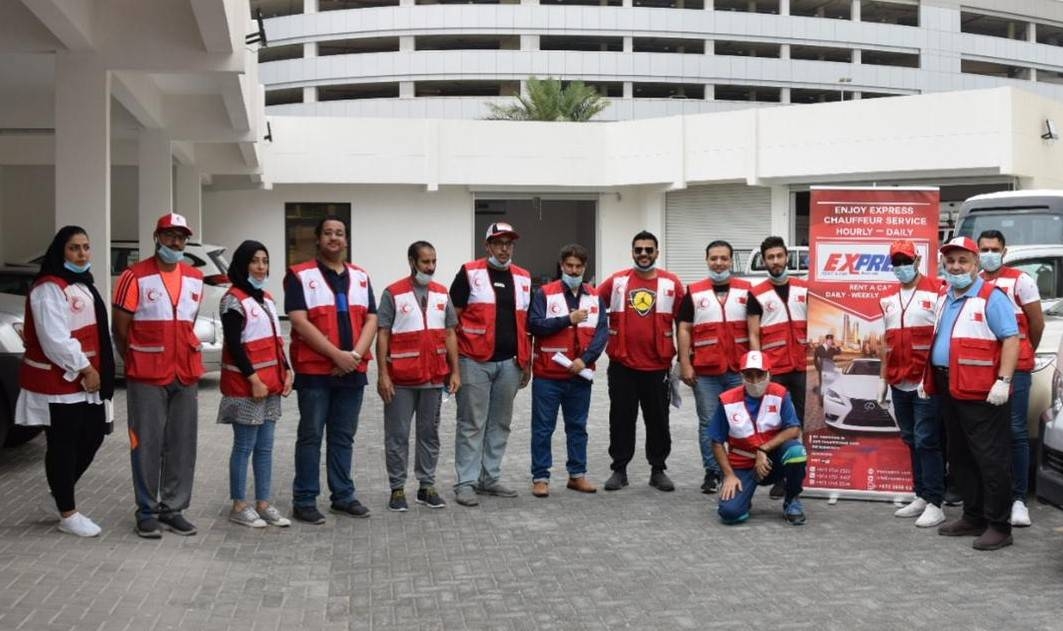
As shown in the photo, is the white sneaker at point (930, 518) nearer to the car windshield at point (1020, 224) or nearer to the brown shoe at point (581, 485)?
the brown shoe at point (581, 485)

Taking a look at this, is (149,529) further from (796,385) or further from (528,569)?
(796,385)

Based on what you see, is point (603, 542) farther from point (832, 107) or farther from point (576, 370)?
point (832, 107)

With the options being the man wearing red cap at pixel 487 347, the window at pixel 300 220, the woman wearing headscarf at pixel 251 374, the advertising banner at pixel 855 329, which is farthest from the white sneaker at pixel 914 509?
the window at pixel 300 220

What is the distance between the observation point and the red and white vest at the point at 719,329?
8617 mm

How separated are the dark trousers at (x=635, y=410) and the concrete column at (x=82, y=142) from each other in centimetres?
702

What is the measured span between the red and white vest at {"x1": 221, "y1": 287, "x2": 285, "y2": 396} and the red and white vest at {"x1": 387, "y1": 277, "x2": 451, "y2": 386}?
0.87 metres

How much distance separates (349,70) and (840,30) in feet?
88.6

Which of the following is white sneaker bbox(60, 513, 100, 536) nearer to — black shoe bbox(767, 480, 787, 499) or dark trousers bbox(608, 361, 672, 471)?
dark trousers bbox(608, 361, 672, 471)

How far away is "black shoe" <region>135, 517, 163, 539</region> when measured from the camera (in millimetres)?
7102

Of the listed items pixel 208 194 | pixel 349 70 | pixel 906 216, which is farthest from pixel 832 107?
pixel 349 70

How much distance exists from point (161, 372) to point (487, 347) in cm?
240

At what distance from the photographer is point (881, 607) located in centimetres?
579

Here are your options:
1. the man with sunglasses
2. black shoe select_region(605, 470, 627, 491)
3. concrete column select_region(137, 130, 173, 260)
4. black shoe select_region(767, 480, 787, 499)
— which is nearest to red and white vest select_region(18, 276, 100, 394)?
the man with sunglasses

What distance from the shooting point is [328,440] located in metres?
7.97
